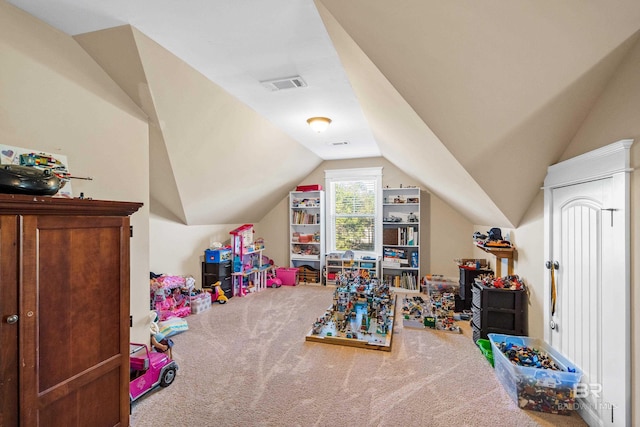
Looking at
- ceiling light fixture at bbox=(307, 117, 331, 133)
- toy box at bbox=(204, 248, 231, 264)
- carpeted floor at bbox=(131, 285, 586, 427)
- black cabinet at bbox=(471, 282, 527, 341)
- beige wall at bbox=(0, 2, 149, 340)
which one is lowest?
carpeted floor at bbox=(131, 285, 586, 427)

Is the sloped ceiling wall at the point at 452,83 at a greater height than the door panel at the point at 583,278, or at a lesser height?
greater

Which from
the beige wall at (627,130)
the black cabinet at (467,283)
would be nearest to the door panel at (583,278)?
the beige wall at (627,130)

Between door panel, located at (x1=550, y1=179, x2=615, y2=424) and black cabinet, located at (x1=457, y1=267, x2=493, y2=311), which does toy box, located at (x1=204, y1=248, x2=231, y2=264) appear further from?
door panel, located at (x1=550, y1=179, x2=615, y2=424)

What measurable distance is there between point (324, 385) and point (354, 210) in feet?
12.6

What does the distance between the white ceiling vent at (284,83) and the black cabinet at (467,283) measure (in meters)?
3.20

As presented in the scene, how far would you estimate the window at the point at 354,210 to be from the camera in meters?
5.56

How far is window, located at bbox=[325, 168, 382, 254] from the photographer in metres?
5.56

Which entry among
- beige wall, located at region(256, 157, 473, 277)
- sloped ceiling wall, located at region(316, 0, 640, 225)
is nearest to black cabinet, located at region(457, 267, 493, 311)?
beige wall, located at region(256, 157, 473, 277)

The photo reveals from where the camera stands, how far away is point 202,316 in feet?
12.3

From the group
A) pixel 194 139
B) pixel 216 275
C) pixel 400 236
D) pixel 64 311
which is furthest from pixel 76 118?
pixel 400 236

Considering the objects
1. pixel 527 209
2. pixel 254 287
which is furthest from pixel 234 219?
pixel 527 209

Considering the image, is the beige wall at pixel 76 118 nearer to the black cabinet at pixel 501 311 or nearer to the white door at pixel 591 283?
the white door at pixel 591 283

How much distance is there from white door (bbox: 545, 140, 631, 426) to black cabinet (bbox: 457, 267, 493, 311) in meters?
1.39

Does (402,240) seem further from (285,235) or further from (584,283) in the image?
(584,283)
